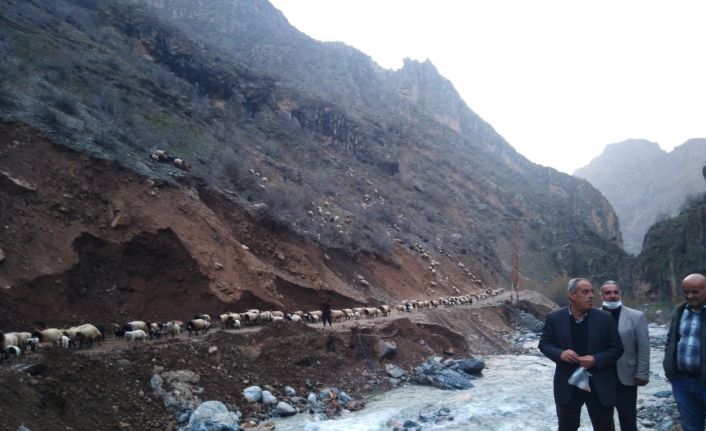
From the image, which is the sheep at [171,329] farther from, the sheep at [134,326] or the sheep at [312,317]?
the sheep at [312,317]

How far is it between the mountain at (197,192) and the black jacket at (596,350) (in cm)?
1287

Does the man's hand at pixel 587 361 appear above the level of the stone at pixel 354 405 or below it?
above

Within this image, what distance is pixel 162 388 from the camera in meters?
10.9

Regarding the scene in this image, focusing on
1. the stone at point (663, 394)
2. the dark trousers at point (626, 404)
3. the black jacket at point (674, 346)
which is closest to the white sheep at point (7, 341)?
the dark trousers at point (626, 404)


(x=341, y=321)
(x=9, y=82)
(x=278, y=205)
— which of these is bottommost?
(x=341, y=321)

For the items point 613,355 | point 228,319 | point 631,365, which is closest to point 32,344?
point 228,319

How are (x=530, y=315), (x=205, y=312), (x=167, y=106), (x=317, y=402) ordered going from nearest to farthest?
(x=317, y=402) < (x=205, y=312) < (x=167, y=106) < (x=530, y=315)

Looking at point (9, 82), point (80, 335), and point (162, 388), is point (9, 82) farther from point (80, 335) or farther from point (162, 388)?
point (162, 388)

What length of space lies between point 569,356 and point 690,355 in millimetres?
1571

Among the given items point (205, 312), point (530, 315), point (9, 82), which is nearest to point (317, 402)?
point (205, 312)

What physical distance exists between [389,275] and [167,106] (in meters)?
17.0

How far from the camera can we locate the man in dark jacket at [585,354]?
4.56 m

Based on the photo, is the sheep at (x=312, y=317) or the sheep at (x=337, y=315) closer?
the sheep at (x=312, y=317)

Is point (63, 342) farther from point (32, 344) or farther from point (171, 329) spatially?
point (171, 329)
